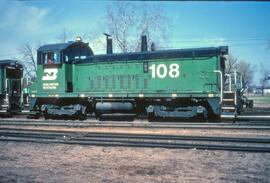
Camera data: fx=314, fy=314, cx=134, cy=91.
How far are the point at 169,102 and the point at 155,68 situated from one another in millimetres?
1852

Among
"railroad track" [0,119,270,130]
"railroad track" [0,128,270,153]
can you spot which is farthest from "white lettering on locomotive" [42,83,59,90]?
"railroad track" [0,128,270,153]

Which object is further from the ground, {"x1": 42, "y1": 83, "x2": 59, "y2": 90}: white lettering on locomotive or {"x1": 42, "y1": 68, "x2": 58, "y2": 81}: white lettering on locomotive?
{"x1": 42, "y1": 68, "x2": 58, "y2": 81}: white lettering on locomotive

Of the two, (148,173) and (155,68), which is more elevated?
(155,68)

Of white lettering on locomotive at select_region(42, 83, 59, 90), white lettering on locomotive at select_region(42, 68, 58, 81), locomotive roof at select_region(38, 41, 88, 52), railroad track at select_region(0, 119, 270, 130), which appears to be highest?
locomotive roof at select_region(38, 41, 88, 52)

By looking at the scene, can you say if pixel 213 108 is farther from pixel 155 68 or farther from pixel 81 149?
pixel 81 149

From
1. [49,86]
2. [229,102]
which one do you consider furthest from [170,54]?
[49,86]

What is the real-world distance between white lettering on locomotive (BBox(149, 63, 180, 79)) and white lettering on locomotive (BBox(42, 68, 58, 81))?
531cm

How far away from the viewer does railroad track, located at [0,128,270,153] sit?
28.9 feet

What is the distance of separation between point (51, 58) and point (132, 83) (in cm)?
474

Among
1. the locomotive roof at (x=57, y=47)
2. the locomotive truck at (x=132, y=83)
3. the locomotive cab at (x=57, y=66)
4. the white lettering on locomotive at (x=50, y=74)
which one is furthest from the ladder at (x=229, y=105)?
the white lettering on locomotive at (x=50, y=74)

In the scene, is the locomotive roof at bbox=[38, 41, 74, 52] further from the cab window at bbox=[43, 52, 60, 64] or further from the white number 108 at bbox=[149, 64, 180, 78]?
the white number 108 at bbox=[149, 64, 180, 78]

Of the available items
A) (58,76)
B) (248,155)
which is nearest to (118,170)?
(248,155)

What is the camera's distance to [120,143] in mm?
9602

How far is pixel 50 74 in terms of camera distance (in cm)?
1733
